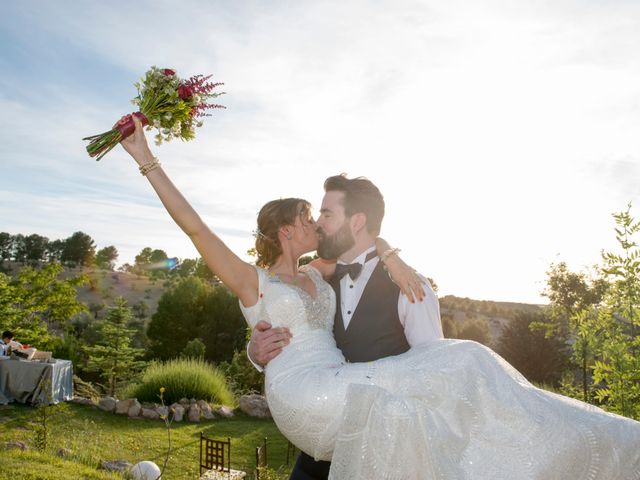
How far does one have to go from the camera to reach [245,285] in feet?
11.3

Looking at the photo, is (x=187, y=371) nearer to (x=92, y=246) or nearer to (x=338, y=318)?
(x=338, y=318)

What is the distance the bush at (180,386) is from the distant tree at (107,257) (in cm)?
6491

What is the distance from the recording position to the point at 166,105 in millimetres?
3777

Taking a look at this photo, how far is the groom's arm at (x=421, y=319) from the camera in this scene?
3135 mm

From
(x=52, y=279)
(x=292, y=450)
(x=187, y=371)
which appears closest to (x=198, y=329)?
(x=52, y=279)

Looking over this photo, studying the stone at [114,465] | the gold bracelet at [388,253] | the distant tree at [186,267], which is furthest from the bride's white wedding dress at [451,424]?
the distant tree at [186,267]

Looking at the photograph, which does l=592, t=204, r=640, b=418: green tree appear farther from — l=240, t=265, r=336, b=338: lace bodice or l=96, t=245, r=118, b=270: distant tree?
l=96, t=245, r=118, b=270: distant tree

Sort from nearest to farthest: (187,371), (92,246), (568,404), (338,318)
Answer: (568,404), (338,318), (187,371), (92,246)

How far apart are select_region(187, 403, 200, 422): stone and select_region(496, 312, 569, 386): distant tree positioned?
30.7 feet

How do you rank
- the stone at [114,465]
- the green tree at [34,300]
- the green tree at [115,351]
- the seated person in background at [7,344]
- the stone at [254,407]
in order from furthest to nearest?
1. the green tree at [115,351]
2. the green tree at [34,300]
3. the stone at [254,407]
4. the seated person in background at [7,344]
5. the stone at [114,465]

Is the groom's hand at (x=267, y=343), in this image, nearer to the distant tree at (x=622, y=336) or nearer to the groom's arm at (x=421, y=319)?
the groom's arm at (x=421, y=319)

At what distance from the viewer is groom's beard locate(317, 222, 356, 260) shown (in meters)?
3.65

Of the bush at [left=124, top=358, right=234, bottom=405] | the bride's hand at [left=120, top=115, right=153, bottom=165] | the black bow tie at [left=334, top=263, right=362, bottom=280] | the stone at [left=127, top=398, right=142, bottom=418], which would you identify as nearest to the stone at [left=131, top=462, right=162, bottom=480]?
the black bow tie at [left=334, top=263, right=362, bottom=280]

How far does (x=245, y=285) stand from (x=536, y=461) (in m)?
1.84
